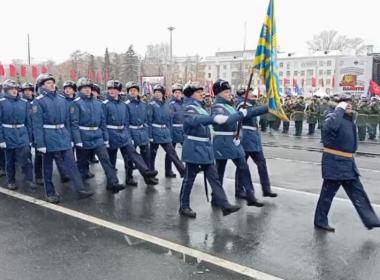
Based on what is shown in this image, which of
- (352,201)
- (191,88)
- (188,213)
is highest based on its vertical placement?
(191,88)

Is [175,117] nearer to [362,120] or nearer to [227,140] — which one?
[227,140]

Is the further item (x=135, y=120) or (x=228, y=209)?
(x=135, y=120)

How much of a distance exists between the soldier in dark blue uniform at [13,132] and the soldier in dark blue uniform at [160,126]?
223 cm

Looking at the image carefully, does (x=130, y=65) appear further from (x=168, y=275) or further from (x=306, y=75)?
(x=168, y=275)

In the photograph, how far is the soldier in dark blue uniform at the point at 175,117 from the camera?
9188 mm

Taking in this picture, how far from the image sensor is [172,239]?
5.50m

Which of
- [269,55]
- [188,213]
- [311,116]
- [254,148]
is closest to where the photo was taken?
[269,55]

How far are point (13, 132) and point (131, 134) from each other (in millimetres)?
2019

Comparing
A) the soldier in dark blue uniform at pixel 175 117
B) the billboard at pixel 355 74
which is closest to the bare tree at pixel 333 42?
the billboard at pixel 355 74

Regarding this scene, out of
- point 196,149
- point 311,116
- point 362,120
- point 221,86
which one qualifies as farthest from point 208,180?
point 311,116

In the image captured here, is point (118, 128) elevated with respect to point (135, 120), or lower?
lower

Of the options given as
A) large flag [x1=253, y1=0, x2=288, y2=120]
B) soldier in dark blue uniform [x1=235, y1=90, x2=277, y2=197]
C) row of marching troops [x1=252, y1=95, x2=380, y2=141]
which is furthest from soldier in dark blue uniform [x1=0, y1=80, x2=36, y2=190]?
row of marching troops [x1=252, y1=95, x2=380, y2=141]

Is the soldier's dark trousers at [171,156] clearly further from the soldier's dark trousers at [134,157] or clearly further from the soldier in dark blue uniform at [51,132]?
the soldier in dark blue uniform at [51,132]

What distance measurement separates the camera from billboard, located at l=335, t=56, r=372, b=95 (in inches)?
1052
